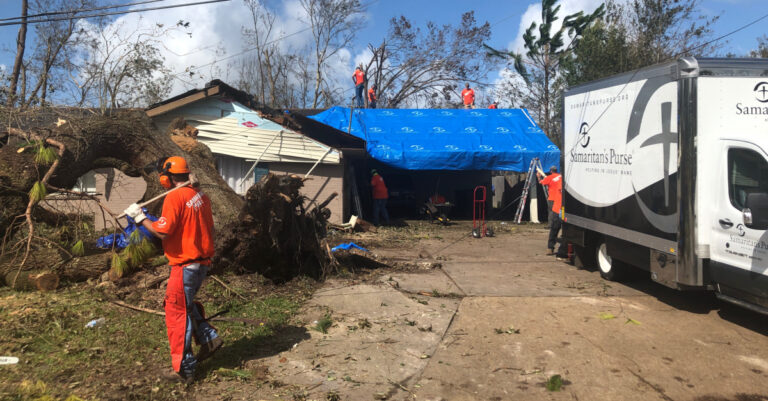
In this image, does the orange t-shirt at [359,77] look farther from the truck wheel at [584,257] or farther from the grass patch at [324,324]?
the grass patch at [324,324]

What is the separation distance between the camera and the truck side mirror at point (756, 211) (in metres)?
5.23

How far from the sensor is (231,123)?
14.3 metres

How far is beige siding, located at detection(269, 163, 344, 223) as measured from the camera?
14.4 m

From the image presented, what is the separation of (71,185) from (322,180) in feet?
24.0

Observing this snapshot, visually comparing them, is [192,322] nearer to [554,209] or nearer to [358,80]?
[554,209]

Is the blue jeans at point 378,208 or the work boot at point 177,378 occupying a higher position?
the blue jeans at point 378,208

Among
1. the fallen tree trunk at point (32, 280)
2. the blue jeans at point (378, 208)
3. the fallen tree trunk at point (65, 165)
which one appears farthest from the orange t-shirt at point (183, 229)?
the blue jeans at point (378, 208)

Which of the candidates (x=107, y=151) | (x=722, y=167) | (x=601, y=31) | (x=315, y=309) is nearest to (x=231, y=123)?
(x=107, y=151)

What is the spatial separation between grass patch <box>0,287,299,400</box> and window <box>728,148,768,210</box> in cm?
541

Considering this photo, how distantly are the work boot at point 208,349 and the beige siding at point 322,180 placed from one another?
9.84m

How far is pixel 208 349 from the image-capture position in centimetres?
455

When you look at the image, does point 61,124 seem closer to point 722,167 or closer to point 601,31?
point 722,167

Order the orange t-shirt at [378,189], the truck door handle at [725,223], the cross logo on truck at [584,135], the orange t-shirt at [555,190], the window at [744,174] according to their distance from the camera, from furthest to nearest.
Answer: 1. the orange t-shirt at [378,189]
2. the orange t-shirt at [555,190]
3. the cross logo on truck at [584,135]
4. the truck door handle at [725,223]
5. the window at [744,174]

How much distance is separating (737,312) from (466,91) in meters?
16.2
